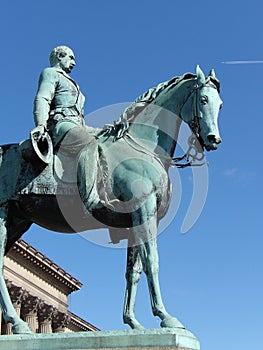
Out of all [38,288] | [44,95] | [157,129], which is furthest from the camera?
[38,288]

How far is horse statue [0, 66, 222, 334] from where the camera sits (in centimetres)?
904

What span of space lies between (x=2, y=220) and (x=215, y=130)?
3.14m

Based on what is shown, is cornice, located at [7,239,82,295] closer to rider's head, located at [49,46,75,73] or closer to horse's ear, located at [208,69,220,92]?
rider's head, located at [49,46,75,73]

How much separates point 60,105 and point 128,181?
5.91ft

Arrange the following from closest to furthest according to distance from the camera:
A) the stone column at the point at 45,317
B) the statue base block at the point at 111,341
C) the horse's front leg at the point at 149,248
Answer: the statue base block at the point at 111,341 < the horse's front leg at the point at 149,248 < the stone column at the point at 45,317

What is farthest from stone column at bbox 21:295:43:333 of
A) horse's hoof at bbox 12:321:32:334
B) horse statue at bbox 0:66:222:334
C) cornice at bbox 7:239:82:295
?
horse's hoof at bbox 12:321:32:334

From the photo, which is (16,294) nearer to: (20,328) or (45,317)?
(45,317)

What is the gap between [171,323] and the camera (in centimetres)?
834

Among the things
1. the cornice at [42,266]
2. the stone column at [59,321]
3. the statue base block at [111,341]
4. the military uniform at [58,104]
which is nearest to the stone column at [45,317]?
the stone column at [59,321]

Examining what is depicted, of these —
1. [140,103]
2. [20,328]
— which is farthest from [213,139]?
[20,328]

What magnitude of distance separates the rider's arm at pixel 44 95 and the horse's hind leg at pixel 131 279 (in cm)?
210

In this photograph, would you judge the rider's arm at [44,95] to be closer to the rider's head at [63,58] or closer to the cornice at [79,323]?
the rider's head at [63,58]

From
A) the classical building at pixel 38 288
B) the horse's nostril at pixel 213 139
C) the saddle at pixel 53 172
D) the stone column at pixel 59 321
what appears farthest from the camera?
the stone column at pixel 59 321

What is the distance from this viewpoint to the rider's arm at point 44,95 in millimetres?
9828
